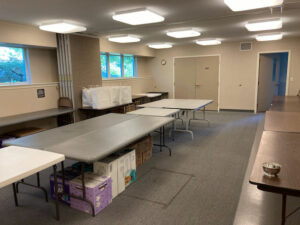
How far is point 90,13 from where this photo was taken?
3.73 m

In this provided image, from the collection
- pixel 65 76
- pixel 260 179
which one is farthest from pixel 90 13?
pixel 260 179

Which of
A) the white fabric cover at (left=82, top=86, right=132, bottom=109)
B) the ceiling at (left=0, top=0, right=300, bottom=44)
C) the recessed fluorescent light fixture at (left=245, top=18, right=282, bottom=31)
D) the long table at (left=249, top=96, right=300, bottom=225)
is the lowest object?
the long table at (left=249, top=96, right=300, bottom=225)

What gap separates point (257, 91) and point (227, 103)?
1.08 m

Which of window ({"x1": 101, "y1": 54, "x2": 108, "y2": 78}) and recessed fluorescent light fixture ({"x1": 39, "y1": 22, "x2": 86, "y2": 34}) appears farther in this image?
window ({"x1": 101, "y1": 54, "x2": 108, "y2": 78})

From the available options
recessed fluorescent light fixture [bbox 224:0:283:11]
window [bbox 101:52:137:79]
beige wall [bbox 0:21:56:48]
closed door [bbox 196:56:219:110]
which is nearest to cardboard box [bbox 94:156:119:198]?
recessed fluorescent light fixture [bbox 224:0:283:11]

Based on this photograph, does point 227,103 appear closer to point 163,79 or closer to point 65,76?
point 163,79

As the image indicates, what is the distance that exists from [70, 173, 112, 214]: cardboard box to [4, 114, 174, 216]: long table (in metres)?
0.06

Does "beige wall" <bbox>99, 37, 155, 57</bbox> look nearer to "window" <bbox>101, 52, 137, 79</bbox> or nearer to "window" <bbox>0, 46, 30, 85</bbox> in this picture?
"window" <bbox>101, 52, 137, 79</bbox>

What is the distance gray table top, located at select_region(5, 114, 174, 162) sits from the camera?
87.9 inches

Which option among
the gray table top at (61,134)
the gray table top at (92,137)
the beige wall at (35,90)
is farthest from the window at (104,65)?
the gray table top at (92,137)

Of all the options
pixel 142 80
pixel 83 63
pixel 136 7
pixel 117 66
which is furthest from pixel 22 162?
pixel 142 80

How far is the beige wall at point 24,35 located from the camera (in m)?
4.14

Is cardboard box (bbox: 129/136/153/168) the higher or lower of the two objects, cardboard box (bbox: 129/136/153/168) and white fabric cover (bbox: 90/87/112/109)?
the lower

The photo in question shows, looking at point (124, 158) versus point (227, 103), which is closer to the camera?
point (124, 158)
